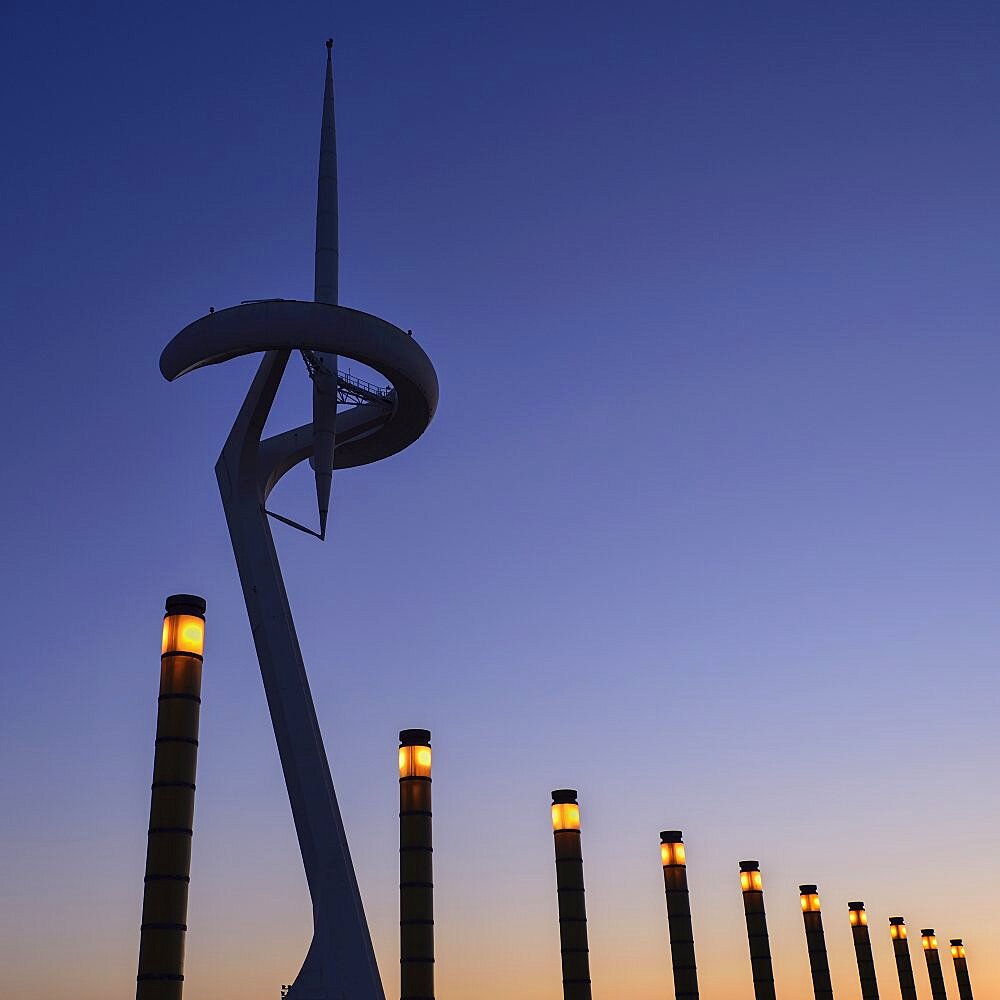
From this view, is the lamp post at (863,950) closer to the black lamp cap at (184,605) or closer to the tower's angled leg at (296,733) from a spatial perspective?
the tower's angled leg at (296,733)

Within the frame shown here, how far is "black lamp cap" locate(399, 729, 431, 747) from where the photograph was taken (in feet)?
131

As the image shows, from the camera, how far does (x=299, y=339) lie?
35.2 meters

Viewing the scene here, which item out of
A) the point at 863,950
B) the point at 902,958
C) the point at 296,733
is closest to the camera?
the point at 296,733

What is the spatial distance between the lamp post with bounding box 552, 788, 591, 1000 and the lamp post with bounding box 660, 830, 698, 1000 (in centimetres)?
946

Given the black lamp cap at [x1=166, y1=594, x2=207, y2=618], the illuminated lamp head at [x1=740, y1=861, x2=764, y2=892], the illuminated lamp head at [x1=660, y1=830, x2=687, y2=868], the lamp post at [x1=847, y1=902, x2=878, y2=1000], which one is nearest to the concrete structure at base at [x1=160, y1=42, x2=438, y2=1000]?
the black lamp cap at [x1=166, y1=594, x2=207, y2=618]

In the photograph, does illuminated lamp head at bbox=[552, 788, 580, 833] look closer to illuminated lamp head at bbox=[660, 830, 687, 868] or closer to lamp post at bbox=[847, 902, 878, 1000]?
illuminated lamp head at bbox=[660, 830, 687, 868]

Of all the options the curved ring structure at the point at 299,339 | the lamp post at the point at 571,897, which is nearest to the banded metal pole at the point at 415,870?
the lamp post at the point at 571,897

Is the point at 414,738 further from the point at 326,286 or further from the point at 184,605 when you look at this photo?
the point at 326,286

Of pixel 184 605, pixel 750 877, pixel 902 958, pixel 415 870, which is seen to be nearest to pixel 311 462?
pixel 184 605

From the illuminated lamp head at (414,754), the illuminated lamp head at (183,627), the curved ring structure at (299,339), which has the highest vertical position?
the curved ring structure at (299,339)

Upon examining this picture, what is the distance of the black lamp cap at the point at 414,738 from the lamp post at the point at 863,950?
44067 millimetres

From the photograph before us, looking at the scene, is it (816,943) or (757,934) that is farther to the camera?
(816,943)

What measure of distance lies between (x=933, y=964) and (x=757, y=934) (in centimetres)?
A: 2548

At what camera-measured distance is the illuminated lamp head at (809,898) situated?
220 ft
